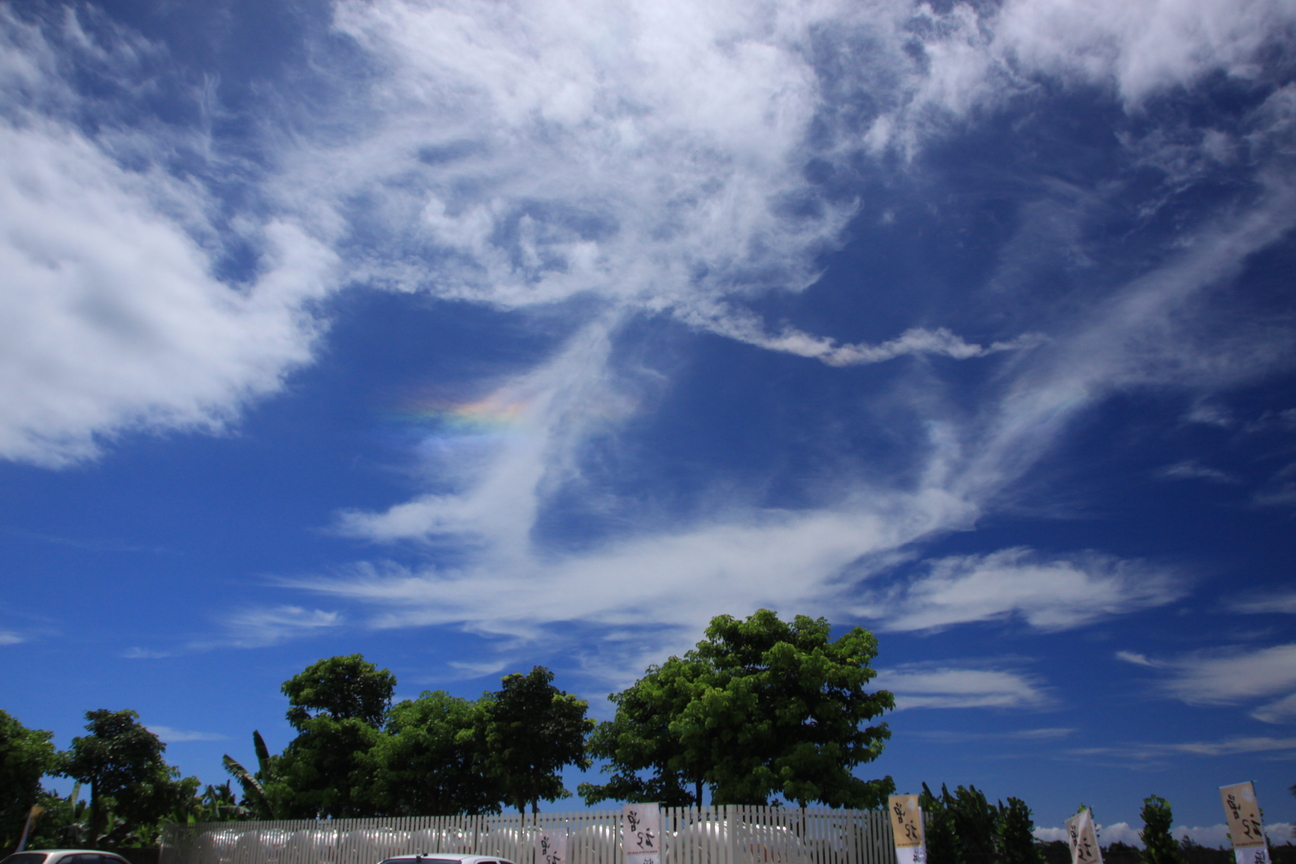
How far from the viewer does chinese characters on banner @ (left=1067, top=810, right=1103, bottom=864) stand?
12227mm

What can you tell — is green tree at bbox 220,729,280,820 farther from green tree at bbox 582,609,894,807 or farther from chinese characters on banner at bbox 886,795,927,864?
chinese characters on banner at bbox 886,795,927,864

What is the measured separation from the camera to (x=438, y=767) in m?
27.7

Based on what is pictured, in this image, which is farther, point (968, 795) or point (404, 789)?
point (404, 789)

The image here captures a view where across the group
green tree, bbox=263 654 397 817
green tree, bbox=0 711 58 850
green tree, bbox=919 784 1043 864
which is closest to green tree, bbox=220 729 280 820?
green tree, bbox=263 654 397 817

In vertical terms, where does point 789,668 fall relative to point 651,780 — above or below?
above

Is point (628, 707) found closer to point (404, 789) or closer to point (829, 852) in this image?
point (404, 789)

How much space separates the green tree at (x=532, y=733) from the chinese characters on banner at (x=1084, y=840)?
54.0ft

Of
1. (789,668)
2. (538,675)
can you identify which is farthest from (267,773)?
(789,668)

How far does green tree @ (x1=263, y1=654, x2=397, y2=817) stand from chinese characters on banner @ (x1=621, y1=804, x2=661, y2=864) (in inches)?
671

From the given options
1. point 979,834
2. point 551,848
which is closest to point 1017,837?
point 979,834

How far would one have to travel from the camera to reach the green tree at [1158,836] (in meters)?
13.2

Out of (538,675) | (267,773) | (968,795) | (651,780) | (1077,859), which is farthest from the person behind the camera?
(267,773)

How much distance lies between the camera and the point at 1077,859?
12602mm

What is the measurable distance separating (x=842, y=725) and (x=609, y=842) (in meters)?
7.47
